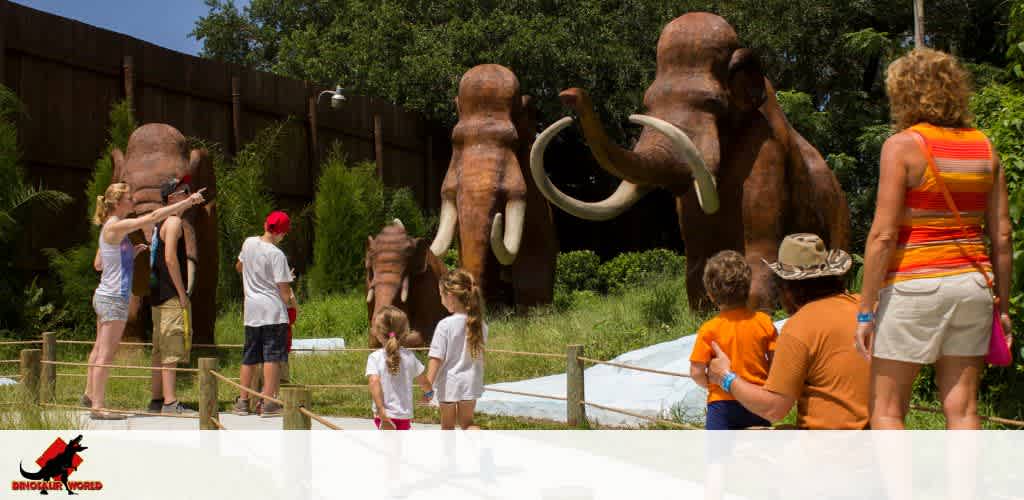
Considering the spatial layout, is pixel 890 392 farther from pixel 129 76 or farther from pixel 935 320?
pixel 129 76

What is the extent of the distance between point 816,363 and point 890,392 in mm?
245

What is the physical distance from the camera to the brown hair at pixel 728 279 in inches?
155

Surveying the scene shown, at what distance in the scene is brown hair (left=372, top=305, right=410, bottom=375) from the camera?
17.0ft

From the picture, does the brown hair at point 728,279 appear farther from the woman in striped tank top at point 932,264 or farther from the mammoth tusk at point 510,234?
the mammoth tusk at point 510,234

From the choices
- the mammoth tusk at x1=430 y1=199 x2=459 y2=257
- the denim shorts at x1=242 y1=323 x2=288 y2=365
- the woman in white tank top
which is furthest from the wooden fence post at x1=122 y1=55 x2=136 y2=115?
the denim shorts at x1=242 y1=323 x2=288 y2=365

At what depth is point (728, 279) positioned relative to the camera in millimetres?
3953

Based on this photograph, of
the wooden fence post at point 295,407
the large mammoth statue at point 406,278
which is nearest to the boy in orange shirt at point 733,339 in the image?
the wooden fence post at point 295,407

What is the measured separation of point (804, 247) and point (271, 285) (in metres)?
4.10

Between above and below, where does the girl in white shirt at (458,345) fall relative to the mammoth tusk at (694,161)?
below

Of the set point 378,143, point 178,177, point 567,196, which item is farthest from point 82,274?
point 378,143

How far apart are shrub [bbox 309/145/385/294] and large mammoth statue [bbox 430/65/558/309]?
5382 mm

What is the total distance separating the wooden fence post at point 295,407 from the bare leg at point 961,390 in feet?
7.16

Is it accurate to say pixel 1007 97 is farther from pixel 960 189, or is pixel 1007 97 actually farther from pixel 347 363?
pixel 347 363

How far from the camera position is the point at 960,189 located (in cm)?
340
